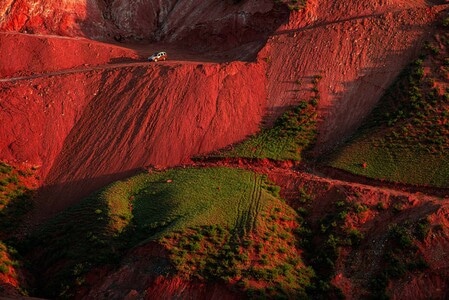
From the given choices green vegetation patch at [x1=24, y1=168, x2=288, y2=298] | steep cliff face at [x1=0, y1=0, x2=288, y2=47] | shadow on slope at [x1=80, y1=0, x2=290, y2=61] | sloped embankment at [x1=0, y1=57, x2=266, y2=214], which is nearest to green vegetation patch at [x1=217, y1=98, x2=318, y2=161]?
sloped embankment at [x1=0, y1=57, x2=266, y2=214]

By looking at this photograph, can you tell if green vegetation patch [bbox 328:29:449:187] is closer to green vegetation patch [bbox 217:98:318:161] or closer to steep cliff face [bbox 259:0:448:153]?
steep cliff face [bbox 259:0:448:153]

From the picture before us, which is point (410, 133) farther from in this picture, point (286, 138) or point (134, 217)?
point (134, 217)

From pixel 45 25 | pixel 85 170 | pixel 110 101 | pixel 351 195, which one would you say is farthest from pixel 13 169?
pixel 351 195

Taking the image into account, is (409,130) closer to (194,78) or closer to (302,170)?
(302,170)

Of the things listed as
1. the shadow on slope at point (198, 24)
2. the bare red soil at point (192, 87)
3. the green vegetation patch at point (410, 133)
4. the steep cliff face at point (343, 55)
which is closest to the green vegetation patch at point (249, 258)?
the bare red soil at point (192, 87)

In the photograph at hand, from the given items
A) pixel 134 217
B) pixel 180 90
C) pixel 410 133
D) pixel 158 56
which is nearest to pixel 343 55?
pixel 410 133

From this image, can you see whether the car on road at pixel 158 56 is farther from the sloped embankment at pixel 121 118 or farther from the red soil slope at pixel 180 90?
the sloped embankment at pixel 121 118
